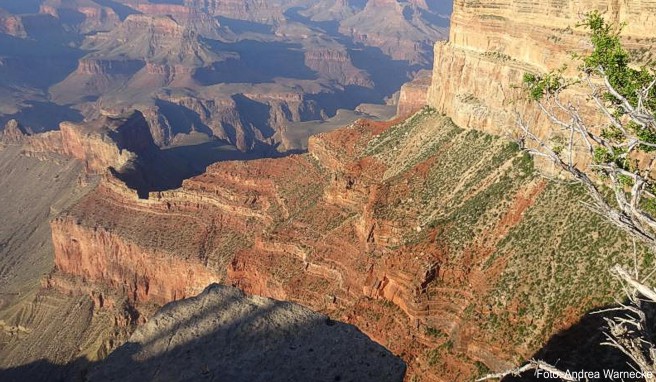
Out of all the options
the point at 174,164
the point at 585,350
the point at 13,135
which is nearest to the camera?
the point at 585,350

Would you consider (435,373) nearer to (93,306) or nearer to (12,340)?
(93,306)

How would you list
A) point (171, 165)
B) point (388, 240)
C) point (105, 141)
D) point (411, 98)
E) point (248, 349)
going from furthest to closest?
point (411, 98), point (171, 165), point (105, 141), point (388, 240), point (248, 349)

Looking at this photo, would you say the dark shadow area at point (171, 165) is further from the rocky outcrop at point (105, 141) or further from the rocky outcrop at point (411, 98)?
the rocky outcrop at point (411, 98)

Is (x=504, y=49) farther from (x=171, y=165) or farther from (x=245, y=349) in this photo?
(x=171, y=165)

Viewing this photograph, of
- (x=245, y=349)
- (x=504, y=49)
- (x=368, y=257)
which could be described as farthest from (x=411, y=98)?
(x=245, y=349)

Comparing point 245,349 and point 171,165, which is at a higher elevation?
point 245,349

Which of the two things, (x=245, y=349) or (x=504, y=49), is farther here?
(x=504, y=49)

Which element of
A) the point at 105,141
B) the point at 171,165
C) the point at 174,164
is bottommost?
the point at 174,164
